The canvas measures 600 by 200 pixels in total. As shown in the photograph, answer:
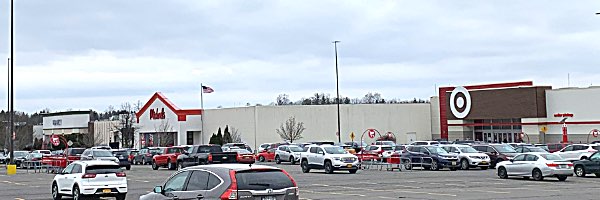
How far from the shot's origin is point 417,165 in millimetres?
44344

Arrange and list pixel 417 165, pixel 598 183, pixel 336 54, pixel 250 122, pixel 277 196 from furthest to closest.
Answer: pixel 250 122
pixel 336 54
pixel 417 165
pixel 598 183
pixel 277 196

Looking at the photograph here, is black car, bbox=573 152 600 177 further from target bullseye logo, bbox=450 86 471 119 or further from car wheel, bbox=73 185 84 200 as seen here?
target bullseye logo, bbox=450 86 471 119

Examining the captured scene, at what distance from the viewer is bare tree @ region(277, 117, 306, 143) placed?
273ft

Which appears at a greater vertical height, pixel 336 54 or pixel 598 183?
pixel 336 54

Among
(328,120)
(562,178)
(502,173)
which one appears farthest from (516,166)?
(328,120)

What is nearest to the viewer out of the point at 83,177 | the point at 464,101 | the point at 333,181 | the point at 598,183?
the point at 83,177

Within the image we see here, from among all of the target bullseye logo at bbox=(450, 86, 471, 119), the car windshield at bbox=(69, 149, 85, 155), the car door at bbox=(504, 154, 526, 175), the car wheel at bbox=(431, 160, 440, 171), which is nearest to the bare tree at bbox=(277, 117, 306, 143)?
the target bullseye logo at bbox=(450, 86, 471, 119)

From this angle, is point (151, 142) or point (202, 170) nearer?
point (202, 170)

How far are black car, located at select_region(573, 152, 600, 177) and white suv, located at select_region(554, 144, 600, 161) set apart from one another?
7482mm

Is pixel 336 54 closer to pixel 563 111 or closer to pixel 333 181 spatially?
pixel 563 111

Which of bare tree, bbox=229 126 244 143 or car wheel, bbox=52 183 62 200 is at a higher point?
bare tree, bbox=229 126 244 143

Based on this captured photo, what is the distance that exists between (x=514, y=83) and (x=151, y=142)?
128 feet

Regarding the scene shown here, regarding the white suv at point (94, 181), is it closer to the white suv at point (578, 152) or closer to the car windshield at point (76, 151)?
the white suv at point (578, 152)

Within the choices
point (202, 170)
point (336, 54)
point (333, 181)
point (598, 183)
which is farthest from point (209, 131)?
point (202, 170)
